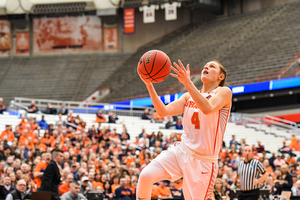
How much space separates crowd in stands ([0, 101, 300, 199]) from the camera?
11.1 m

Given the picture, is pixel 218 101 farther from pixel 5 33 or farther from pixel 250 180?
pixel 5 33

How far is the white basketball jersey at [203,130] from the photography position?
4.61 meters

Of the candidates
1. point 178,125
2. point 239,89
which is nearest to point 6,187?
point 178,125

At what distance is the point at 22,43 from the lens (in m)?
37.4

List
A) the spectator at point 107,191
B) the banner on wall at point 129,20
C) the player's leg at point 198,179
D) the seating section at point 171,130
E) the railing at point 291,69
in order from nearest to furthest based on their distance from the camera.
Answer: the player's leg at point 198,179 < the spectator at point 107,191 < the seating section at point 171,130 < the railing at point 291,69 < the banner on wall at point 129,20

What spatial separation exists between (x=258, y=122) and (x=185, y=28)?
47.9ft

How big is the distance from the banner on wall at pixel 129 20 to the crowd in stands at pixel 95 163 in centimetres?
1608

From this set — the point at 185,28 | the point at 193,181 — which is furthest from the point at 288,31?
the point at 193,181

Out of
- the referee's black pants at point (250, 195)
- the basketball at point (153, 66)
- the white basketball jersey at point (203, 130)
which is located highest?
the basketball at point (153, 66)

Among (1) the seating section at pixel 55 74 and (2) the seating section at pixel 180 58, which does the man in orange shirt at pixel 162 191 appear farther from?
(1) the seating section at pixel 55 74

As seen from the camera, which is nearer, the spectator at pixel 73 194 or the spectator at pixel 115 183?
the spectator at pixel 73 194

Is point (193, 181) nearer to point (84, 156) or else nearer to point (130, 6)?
point (84, 156)

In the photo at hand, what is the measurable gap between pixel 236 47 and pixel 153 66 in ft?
86.4

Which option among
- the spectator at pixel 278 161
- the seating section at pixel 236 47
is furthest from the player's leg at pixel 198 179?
the seating section at pixel 236 47
